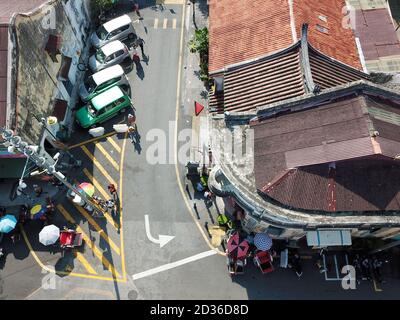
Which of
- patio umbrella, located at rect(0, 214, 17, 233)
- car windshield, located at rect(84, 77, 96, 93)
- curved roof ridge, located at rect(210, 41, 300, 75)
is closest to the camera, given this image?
curved roof ridge, located at rect(210, 41, 300, 75)

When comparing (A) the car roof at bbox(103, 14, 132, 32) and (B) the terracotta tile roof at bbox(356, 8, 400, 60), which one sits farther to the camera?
(A) the car roof at bbox(103, 14, 132, 32)

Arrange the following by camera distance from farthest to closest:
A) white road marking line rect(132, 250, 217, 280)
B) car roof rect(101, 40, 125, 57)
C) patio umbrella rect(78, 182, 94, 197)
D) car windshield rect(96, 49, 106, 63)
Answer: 1. car windshield rect(96, 49, 106, 63)
2. car roof rect(101, 40, 125, 57)
3. patio umbrella rect(78, 182, 94, 197)
4. white road marking line rect(132, 250, 217, 280)

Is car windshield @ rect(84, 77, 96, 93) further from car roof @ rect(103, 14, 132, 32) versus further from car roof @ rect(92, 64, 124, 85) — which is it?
car roof @ rect(103, 14, 132, 32)

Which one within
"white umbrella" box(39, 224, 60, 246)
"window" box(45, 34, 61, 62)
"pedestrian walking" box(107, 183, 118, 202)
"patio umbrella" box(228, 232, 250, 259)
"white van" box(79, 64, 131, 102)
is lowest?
"patio umbrella" box(228, 232, 250, 259)

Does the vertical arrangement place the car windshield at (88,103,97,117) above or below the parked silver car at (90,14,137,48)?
below

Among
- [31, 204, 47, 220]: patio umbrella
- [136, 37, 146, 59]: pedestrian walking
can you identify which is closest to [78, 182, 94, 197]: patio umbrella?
[31, 204, 47, 220]: patio umbrella

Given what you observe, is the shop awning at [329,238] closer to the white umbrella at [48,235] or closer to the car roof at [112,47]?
the white umbrella at [48,235]
